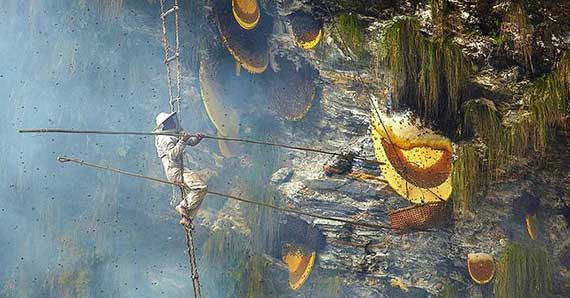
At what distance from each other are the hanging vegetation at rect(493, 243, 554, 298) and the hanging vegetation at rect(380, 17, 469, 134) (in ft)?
4.38

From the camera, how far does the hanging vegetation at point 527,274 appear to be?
6199mm

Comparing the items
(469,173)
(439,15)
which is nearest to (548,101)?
(469,173)

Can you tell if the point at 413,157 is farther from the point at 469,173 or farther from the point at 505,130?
the point at 505,130

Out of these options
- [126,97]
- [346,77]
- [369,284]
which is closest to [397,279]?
[369,284]

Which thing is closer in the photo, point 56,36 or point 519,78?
point 519,78

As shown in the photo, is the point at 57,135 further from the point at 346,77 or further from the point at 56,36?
the point at 346,77

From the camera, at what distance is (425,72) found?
5941 millimetres

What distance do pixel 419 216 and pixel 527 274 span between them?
1112 mm

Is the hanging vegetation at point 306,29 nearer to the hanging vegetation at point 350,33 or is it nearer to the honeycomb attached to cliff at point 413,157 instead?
the hanging vegetation at point 350,33

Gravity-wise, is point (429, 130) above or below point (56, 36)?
below

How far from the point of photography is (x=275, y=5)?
6668mm

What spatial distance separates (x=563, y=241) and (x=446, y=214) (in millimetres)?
1064

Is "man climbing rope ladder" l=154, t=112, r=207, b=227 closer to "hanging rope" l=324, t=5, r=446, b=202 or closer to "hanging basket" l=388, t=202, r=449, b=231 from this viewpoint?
"hanging rope" l=324, t=5, r=446, b=202

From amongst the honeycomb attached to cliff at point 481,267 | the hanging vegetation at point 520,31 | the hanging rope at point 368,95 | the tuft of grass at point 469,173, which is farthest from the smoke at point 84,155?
the hanging vegetation at point 520,31
